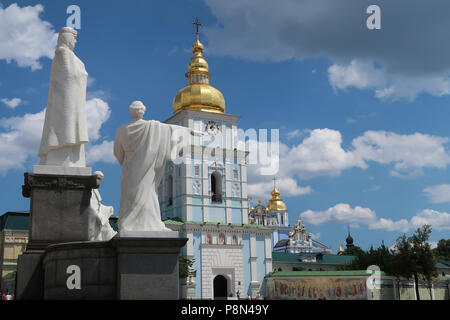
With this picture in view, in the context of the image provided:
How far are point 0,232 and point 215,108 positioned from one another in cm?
2528

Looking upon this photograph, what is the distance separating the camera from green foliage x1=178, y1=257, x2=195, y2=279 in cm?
4709

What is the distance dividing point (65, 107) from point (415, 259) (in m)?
→ 42.2

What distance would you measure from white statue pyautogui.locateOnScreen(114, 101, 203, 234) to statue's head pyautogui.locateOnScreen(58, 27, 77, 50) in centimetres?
276

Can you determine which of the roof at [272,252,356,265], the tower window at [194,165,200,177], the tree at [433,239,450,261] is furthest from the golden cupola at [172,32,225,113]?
the tree at [433,239,450,261]

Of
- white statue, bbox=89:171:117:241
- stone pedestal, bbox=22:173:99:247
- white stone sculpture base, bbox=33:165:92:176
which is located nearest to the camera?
stone pedestal, bbox=22:173:99:247

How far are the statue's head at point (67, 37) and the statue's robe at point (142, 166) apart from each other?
291 cm

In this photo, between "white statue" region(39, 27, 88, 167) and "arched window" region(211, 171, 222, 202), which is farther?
"arched window" region(211, 171, 222, 202)

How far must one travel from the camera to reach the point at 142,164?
7605 mm

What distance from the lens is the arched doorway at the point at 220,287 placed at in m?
53.2

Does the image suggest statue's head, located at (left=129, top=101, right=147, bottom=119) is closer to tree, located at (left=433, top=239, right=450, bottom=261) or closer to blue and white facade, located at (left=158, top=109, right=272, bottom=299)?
blue and white facade, located at (left=158, top=109, right=272, bottom=299)

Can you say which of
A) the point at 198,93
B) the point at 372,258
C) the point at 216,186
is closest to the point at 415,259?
the point at 372,258

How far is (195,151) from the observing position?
184 feet
